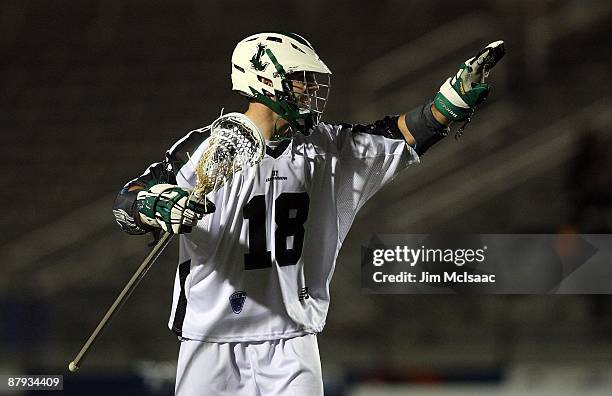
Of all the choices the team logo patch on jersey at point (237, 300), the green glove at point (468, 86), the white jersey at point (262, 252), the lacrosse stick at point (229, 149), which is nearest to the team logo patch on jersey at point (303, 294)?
the white jersey at point (262, 252)

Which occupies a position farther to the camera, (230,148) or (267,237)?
Result: (267,237)

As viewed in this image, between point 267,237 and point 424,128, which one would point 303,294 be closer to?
point 267,237

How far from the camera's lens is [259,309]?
8.87 feet

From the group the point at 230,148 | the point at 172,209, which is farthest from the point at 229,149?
the point at 172,209

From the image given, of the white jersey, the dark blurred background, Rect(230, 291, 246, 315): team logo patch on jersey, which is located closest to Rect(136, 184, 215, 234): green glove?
the white jersey

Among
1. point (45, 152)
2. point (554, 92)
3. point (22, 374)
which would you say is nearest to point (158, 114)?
point (45, 152)

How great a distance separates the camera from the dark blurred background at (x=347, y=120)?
4.18m

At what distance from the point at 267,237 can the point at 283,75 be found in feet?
1.28

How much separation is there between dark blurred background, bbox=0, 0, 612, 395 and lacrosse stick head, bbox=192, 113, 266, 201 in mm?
1654

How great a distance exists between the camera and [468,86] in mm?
2613

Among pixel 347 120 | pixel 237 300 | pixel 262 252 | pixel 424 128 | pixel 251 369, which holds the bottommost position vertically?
pixel 251 369

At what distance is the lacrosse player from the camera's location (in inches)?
105

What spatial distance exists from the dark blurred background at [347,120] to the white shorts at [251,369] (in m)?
1.51

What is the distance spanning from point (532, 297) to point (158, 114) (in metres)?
1.56
